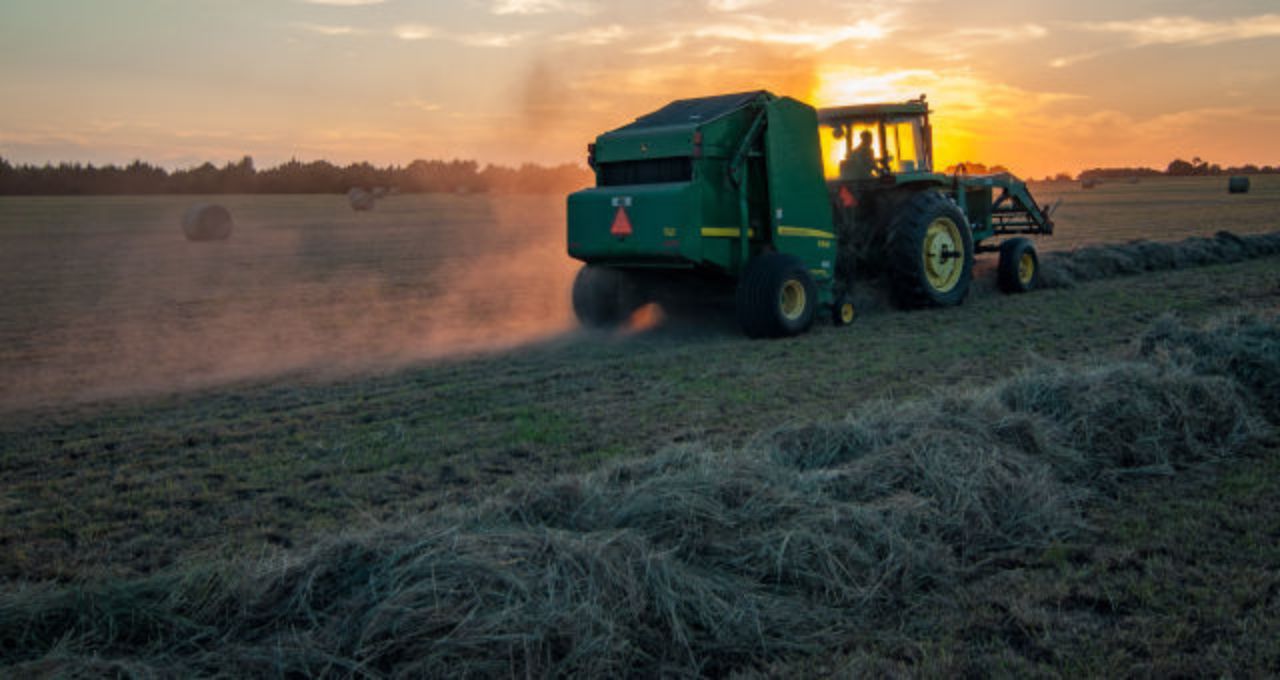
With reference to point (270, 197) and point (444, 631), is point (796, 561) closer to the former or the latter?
point (444, 631)

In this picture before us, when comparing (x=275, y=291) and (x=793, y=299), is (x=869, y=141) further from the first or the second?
(x=275, y=291)

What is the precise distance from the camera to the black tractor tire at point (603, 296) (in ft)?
36.2

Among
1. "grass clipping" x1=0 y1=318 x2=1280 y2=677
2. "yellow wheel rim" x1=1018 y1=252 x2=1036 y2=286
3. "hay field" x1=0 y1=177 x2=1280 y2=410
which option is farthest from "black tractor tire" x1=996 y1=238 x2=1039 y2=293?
"grass clipping" x1=0 y1=318 x2=1280 y2=677

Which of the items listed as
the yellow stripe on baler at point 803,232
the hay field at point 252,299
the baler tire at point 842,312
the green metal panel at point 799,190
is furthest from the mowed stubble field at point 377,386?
the yellow stripe on baler at point 803,232

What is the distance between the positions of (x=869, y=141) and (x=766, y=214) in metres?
2.08

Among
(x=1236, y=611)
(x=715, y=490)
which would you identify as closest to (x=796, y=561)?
(x=715, y=490)

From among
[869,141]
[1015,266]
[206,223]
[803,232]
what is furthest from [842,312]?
[206,223]

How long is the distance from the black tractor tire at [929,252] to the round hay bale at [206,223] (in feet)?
73.1

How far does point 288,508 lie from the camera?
505 cm

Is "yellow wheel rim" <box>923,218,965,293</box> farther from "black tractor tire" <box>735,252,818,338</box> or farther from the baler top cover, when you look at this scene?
the baler top cover

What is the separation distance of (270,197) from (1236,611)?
49417 mm

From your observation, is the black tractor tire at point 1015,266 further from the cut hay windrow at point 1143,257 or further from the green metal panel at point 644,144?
the green metal panel at point 644,144

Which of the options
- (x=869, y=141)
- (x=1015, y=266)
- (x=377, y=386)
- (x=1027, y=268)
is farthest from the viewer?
(x=1027, y=268)

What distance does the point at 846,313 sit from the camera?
11.1m
